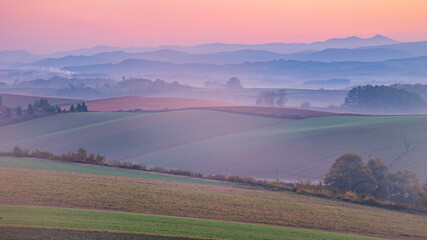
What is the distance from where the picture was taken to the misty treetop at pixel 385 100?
4218 inches

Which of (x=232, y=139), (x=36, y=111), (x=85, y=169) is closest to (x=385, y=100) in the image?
(x=232, y=139)

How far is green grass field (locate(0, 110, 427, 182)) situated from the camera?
42375 mm

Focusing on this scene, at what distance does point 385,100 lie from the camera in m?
110

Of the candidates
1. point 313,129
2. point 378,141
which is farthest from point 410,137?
point 313,129

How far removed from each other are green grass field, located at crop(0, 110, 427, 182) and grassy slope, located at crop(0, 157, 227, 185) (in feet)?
33.2

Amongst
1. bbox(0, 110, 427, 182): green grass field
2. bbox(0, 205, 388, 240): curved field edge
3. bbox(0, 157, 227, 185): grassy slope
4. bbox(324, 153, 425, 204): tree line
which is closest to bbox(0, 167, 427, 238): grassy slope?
bbox(0, 205, 388, 240): curved field edge

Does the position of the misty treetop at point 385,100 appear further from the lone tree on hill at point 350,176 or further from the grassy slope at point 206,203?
the grassy slope at point 206,203

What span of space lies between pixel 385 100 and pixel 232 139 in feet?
220

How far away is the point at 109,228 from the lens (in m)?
16.6

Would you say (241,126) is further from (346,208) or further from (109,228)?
(109,228)

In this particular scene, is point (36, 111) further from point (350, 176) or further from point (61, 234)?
point (61, 234)

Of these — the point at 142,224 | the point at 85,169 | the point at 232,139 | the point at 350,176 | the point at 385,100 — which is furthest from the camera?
the point at 385,100

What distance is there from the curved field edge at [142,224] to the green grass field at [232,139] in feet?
64.7

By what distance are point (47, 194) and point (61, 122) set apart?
54.0 meters
